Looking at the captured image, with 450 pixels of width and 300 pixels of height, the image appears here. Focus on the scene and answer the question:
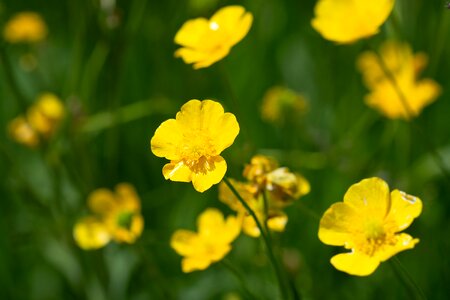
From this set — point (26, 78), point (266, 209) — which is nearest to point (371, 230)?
point (266, 209)

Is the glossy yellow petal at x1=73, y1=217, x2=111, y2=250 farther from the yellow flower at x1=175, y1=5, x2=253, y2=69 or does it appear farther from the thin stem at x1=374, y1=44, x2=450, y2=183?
the thin stem at x1=374, y1=44, x2=450, y2=183

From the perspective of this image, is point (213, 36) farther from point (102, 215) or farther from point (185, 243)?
point (102, 215)

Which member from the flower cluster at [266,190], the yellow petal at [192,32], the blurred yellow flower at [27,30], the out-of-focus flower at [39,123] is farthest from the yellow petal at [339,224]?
the blurred yellow flower at [27,30]

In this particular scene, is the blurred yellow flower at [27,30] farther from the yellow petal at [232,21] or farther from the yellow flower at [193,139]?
the yellow flower at [193,139]

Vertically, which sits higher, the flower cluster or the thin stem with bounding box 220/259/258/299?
the flower cluster

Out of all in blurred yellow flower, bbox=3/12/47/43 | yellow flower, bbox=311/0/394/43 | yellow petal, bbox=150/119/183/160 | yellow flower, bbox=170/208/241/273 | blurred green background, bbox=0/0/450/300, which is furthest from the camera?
blurred yellow flower, bbox=3/12/47/43

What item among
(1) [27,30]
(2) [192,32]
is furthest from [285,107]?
(1) [27,30]

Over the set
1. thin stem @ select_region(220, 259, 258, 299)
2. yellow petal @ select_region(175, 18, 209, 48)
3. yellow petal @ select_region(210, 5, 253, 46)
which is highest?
yellow petal @ select_region(210, 5, 253, 46)

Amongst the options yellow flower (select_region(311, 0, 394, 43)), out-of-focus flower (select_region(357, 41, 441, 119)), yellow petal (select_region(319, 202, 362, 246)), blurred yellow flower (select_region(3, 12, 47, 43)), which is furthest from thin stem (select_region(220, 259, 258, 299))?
blurred yellow flower (select_region(3, 12, 47, 43))
